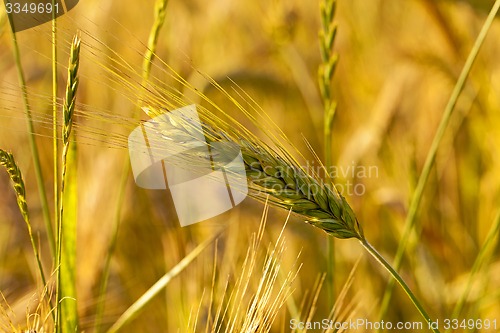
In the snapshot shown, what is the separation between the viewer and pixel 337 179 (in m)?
1.12

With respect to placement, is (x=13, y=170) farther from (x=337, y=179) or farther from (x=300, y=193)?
(x=337, y=179)

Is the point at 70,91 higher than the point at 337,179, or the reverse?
the point at 70,91

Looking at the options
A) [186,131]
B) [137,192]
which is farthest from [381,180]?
[186,131]

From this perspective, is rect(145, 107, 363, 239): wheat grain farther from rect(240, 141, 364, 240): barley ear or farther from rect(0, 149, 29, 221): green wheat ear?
rect(0, 149, 29, 221): green wheat ear

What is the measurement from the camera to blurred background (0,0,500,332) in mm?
1062

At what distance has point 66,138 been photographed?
580 mm

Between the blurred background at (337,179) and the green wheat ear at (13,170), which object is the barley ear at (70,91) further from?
the blurred background at (337,179)

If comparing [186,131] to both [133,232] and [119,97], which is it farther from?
[119,97]

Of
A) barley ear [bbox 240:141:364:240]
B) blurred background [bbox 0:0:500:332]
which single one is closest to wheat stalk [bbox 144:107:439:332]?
barley ear [bbox 240:141:364:240]

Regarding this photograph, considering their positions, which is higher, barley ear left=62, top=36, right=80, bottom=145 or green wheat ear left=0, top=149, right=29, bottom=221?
barley ear left=62, top=36, right=80, bottom=145

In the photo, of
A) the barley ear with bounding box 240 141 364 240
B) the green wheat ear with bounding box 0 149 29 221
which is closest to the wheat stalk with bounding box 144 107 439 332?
the barley ear with bounding box 240 141 364 240

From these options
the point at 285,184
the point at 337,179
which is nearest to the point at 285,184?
the point at 285,184

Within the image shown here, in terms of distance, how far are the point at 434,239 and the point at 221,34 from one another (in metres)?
0.82

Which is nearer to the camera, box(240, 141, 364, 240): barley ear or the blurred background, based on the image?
box(240, 141, 364, 240): barley ear
